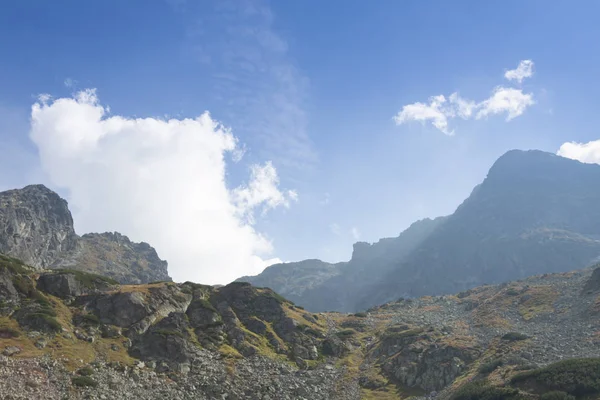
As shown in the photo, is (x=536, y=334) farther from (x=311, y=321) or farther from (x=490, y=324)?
(x=311, y=321)

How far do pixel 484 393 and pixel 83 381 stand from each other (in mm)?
44295

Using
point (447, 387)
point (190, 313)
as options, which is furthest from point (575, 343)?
point (190, 313)

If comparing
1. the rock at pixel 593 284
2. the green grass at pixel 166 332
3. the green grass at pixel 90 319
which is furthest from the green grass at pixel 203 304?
the rock at pixel 593 284

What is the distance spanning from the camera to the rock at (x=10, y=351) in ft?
146

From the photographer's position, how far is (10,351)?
45219 mm

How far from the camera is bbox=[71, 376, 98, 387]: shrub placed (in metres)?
43.7

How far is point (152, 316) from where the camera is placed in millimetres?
69625

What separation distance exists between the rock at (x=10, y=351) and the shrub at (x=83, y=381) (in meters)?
7.56

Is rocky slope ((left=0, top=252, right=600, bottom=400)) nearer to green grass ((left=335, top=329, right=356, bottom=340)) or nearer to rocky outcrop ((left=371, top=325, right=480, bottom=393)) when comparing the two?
rocky outcrop ((left=371, top=325, right=480, bottom=393))

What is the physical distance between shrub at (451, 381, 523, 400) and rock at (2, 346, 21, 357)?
50.8 metres

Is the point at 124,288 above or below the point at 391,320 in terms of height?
above

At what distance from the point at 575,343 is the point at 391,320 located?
1971 inches

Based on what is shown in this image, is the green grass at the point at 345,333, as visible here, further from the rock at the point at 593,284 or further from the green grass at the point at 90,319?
the rock at the point at 593,284

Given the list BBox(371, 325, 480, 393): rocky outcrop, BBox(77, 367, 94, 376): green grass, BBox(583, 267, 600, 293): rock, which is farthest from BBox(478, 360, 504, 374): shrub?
BBox(77, 367, 94, 376): green grass
